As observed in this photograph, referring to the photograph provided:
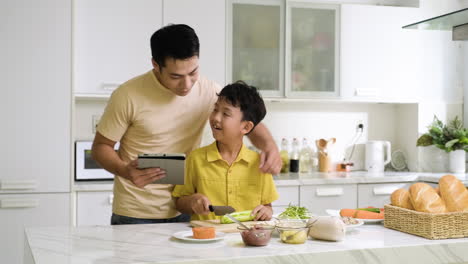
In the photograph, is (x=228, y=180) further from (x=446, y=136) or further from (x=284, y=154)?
(x=446, y=136)

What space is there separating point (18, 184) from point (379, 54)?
2619mm

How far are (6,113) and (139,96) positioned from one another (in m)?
1.33

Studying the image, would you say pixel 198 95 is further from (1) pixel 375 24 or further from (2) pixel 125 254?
(1) pixel 375 24

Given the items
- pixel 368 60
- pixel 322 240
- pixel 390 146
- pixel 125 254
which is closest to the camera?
pixel 125 254

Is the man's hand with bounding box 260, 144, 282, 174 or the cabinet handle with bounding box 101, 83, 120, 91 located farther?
the cabinet handle with bounding box 101, 83, 120, 91

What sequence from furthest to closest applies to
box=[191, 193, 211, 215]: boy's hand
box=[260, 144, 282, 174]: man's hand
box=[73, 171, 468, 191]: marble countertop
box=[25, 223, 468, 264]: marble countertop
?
1. box=[73, 171, 468, 191]: marble countertop
2. box=[260, 144, 282, 174]: man's hand
3. box=[191, 193, 211, 215]: boy's hand
4. box=[25, 223, 468, 264]: marble countertop

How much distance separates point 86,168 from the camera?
3820 millimetres

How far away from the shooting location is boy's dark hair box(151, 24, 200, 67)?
2.26 m

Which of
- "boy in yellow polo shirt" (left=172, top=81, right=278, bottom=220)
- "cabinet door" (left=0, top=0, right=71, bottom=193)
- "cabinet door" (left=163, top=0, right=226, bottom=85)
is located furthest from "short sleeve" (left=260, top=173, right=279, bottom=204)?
"cabinet door" (left=163, top=0, right=226, bottom=85)

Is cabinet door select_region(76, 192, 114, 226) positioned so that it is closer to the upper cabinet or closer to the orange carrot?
the upper cabinet

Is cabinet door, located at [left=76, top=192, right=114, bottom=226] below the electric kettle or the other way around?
below

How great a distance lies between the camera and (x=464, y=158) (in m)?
4.43

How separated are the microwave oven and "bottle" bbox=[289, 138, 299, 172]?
51.5 inches

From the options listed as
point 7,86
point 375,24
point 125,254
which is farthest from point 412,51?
point 125,254
